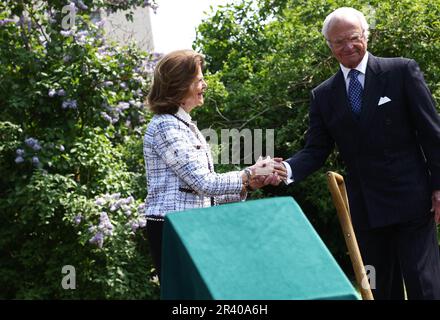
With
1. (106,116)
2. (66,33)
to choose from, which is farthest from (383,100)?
(66,33)

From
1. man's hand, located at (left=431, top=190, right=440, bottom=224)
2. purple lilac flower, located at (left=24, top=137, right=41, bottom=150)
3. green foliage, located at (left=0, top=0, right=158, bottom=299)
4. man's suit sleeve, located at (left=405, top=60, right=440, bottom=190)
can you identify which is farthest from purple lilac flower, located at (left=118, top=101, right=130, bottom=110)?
man's hand, located at (left=431, top=190, right=440, bottom=224)

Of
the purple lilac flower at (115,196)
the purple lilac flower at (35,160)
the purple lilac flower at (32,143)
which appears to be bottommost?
the purple lilac flower at (115,196)

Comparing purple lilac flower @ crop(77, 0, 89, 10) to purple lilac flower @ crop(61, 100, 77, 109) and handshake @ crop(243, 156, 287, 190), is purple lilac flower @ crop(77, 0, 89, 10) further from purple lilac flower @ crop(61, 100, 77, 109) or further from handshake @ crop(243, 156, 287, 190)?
handshake @ crop(243, 156, 287, 190)

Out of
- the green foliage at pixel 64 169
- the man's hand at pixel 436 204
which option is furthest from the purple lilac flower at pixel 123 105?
the man's hand at pixel 436 204

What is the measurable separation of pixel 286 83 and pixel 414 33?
3.96 feet

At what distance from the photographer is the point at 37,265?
21.7ft

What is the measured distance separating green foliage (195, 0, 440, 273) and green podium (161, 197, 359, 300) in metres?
4.36

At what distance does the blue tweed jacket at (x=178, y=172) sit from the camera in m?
3.75

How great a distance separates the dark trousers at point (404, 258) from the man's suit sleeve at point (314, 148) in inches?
19.0

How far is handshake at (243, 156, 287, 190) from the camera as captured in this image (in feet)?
13.3

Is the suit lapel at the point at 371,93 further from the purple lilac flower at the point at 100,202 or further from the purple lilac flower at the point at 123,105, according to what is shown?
the purple lilac flower at the point at 123,105

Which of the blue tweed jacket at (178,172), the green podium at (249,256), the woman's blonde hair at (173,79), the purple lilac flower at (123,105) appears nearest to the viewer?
the green podium at (249,256)

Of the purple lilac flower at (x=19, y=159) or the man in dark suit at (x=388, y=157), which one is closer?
the man in dark suit at (x=388, y=157)
